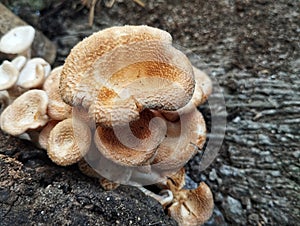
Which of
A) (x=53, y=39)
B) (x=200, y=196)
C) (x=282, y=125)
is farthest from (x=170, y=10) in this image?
(x=200, y=196)

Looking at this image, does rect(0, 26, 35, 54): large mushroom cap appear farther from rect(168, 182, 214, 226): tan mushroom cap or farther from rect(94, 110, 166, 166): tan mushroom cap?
rect(168, 182, 214, 226): tan mushroom cap

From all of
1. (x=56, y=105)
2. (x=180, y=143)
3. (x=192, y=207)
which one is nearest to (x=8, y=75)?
(x=56, y=105)

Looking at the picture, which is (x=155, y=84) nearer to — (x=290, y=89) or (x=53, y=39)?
(x=290, y=89)

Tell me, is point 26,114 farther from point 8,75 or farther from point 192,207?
point 192,207

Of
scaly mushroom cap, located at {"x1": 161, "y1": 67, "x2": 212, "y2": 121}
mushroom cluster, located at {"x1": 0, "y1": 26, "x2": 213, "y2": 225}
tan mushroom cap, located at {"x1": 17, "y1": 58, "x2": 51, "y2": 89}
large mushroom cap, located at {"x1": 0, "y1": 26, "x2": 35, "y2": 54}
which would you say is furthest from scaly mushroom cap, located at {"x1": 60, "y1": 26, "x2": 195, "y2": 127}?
large mushroom cap, located at {"x1": 0, "y1": 26, "x2": 35, "y2": 54}

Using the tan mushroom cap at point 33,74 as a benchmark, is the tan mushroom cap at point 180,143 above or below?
below

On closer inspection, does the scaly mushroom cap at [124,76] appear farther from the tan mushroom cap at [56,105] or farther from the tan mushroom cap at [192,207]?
the tan mushroom cap at [192,207]

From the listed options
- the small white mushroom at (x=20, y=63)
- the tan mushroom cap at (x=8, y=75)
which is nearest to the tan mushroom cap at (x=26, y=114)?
the tan mushroom cap at (x=8, y=75)
